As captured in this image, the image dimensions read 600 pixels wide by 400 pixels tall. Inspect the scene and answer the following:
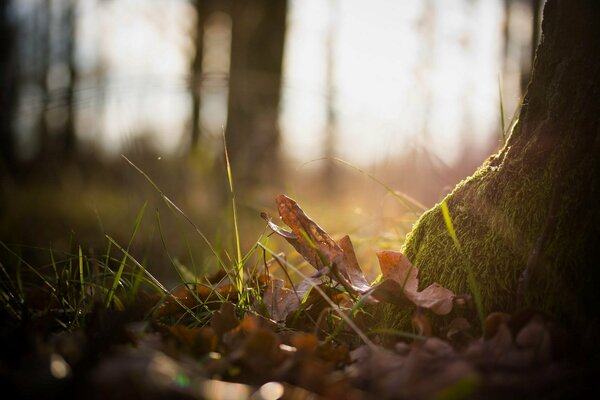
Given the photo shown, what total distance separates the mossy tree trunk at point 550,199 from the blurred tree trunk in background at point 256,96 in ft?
23.0

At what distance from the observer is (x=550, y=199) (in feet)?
3.98

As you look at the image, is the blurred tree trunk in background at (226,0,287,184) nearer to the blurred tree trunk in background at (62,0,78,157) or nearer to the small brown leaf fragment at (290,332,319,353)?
the blurred tree trunk in background at (62,0,78,157)

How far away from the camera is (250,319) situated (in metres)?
1.16

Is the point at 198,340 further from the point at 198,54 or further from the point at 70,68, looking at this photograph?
the point at 70,68

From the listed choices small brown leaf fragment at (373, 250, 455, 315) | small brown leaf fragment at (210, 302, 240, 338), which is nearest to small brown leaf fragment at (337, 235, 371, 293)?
small brown leaf fragment at (373, 250, 455, 315)

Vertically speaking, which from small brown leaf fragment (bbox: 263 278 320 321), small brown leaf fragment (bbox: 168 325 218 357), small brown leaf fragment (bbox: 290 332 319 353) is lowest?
small brown leaf fragment (bbox: 263 278 320 321)

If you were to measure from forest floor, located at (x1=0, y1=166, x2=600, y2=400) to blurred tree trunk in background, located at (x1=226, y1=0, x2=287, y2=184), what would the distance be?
6.84 m

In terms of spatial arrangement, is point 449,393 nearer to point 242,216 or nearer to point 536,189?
point 536,189

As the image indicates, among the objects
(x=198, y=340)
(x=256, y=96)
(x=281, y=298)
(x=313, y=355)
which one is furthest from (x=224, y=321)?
(x=256, y=96)

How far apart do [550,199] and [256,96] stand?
25.0 feet

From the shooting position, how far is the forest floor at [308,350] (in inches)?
30.2

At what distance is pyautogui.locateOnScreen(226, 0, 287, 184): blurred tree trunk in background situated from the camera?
8383mm

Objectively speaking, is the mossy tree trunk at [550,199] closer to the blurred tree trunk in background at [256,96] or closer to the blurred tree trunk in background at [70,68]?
the blurred tree trunk in background at [256,96]

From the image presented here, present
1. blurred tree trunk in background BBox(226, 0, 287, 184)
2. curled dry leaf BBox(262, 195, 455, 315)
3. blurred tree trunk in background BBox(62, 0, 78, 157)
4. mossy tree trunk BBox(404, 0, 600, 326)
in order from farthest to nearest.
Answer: blurred tree trunk in background BBox(62, 0, 78, 157) → blurred tree trunk in background BBox(226, 0, 287, 184) → curled dry leaf BBox(262, 195, 455, 315) → mossy tree trunk BBox(404, 0, 600, 326)
